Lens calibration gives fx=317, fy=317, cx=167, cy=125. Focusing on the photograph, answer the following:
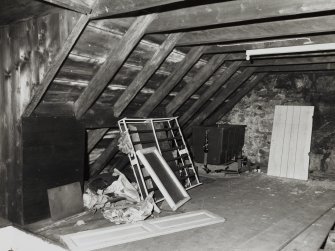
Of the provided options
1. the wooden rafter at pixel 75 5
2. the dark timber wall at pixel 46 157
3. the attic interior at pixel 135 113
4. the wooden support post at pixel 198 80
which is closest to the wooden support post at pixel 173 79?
the attic interior at pixel 135 113

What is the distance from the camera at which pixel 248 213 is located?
3.56m

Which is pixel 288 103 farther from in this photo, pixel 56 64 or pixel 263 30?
pixel 56 64

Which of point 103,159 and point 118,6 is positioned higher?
point 118,6

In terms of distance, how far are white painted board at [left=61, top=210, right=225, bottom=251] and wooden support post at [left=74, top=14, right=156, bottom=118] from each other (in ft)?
4.27

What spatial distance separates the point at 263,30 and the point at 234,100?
341 cm

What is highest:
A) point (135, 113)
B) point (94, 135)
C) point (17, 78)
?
point (17, 78)

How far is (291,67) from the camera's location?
5.41 metres

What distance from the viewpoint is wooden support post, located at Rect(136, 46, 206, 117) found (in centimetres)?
384

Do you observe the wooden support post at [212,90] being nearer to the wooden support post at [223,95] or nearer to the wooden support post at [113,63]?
the wooden support post at [223,95]

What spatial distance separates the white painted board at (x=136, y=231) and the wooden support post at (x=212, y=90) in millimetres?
2210

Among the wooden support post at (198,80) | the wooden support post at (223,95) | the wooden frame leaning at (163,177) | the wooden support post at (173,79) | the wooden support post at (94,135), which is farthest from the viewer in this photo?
the wooden support post at (223,95)

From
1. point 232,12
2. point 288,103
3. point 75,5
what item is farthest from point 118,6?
point 288,103

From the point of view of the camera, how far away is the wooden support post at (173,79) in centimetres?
384

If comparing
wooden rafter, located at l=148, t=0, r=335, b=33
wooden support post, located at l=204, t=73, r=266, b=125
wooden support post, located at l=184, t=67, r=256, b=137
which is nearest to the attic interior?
wooden rafter, located at l=148, t=0, r=335, b=33
